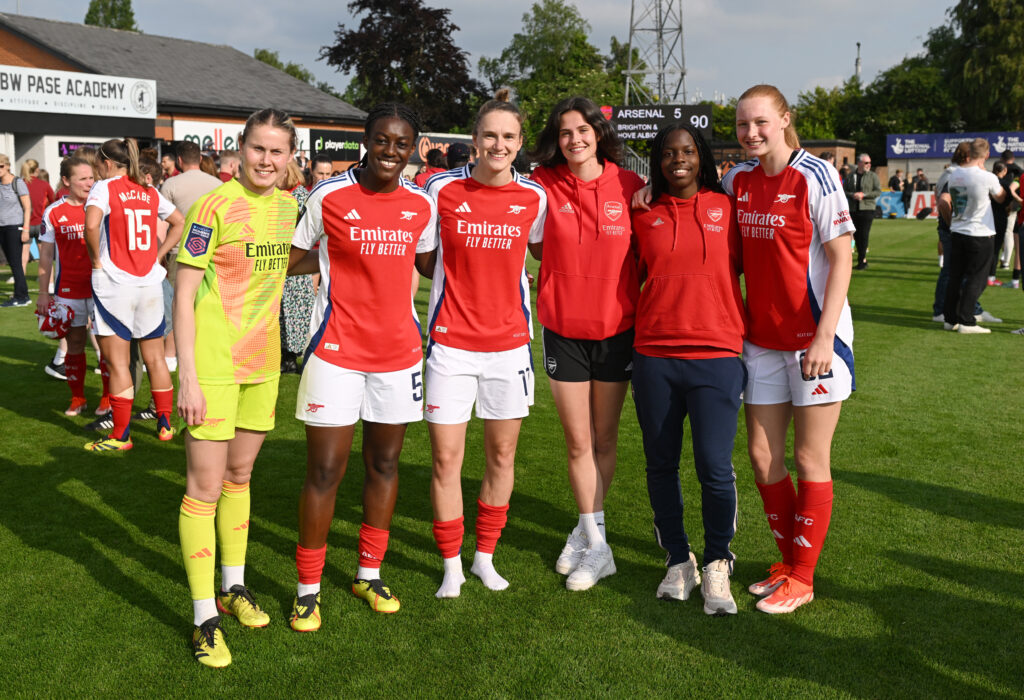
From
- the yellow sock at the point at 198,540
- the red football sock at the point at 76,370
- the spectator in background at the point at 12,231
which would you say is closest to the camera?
the yellow sock at the point at 198,540

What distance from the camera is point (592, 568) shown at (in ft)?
13.6

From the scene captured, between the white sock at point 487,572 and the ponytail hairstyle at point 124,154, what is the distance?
12.8 ft

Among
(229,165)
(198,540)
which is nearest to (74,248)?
(229,165)

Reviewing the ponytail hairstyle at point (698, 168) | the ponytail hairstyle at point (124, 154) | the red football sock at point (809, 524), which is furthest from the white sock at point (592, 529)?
the ponytail hairstyle at point (124, 154)

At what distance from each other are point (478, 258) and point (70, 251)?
451 cm

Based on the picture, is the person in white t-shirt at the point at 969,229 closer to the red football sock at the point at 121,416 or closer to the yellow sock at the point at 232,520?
the red football sock at the point at 121,416

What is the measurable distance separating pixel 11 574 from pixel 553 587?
259 cm

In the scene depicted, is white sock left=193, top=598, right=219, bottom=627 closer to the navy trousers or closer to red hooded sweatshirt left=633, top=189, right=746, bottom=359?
the navy trousers

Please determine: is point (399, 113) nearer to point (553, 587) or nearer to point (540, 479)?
point (553, 587)

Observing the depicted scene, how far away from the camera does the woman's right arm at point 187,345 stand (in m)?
3.27

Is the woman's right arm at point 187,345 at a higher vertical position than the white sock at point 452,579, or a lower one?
higher

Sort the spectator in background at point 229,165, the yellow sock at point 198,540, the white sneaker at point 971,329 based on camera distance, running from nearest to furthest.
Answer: the yellow sock at point 198,540
the spectator in background at point 229,165
the white sneaker at point 971,329

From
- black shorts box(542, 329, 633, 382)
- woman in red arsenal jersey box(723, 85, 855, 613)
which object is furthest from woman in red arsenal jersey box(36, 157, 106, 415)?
woman in red arsenal jersey box(723, 85, 855, 613)

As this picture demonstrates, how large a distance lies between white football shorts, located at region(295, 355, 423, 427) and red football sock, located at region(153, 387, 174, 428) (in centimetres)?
341
